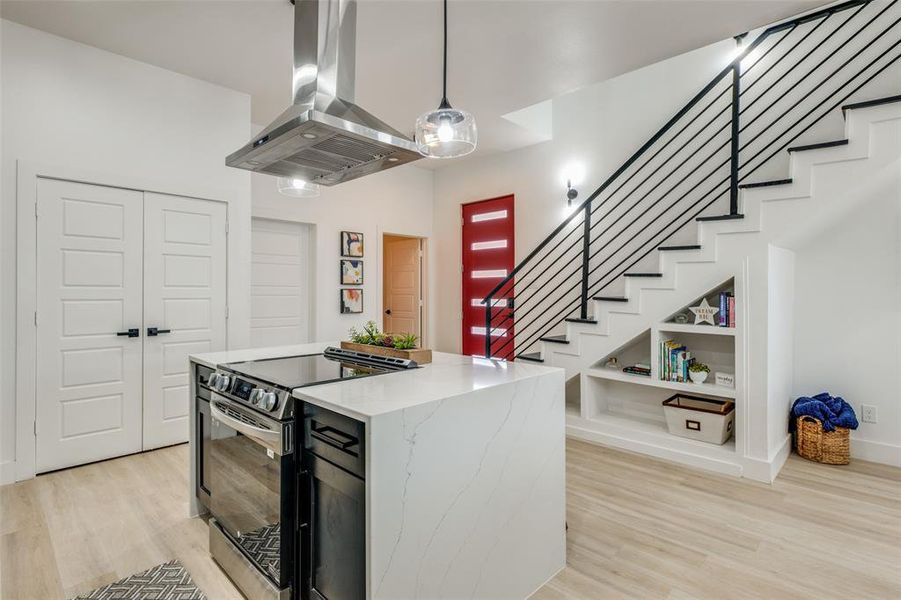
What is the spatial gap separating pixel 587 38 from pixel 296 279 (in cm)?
372

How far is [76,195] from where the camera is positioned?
3150 millimetres

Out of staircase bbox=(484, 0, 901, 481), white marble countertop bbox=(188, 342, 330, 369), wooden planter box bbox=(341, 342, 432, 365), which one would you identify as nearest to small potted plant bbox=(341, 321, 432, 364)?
wooden planter box bbox=(341, 342, 432, 365)

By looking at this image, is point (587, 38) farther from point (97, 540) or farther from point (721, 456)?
point (97, 540)

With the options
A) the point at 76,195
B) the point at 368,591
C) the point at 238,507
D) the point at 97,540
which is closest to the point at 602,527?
the point at 368,591

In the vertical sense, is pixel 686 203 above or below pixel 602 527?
above

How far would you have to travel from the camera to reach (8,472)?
2.90m

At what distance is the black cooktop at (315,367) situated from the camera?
1.77 m

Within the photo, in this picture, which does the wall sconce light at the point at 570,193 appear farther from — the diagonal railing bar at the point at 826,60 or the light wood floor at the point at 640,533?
the light wood floor at the point at 640,533

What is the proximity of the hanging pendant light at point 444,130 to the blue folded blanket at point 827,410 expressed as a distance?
10.4 feet

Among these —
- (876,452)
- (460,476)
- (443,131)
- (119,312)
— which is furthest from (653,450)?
(119,312)

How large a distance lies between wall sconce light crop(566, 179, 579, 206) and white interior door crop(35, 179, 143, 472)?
12.8 feet

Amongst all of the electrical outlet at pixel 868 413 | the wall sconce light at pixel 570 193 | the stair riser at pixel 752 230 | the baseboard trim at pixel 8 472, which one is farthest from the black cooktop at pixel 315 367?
the electrical outlet at pixel 868 413

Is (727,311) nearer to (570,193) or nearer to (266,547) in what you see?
(570,193)

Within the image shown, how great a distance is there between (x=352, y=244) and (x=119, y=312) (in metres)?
2.53
